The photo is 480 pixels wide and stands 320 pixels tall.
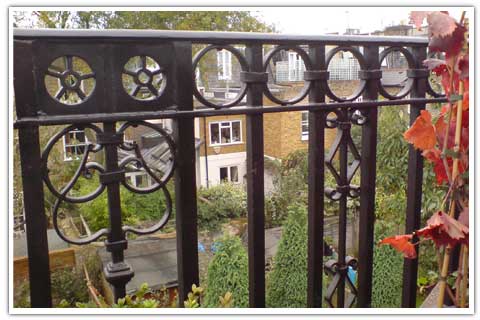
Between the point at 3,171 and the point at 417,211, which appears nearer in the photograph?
the point at 3,171

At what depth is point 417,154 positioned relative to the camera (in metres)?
1.29

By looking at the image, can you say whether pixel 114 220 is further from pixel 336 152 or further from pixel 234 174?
pixel 234 174

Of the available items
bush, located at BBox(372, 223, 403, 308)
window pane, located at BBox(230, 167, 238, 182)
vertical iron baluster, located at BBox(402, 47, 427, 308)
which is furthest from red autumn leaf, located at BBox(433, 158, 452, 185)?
window pane, located at BBox(230, 167, 238, 182)

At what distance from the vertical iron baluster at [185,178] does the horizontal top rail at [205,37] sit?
0.03 meters

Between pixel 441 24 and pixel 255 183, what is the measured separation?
50 centimetres

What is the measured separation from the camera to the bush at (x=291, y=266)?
385 cm

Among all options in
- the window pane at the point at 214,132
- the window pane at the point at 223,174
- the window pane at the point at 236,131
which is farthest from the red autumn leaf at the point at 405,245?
the window pane at the point at 223,174

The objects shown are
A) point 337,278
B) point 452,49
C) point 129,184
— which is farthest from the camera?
point 337,278

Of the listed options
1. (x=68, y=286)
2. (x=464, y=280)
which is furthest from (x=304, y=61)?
(x=68, y=286)

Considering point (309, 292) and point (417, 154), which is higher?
point (417, 154)

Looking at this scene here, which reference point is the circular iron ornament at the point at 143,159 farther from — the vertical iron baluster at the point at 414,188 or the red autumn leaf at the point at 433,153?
the vertical iron baluster at the point at 414,188
